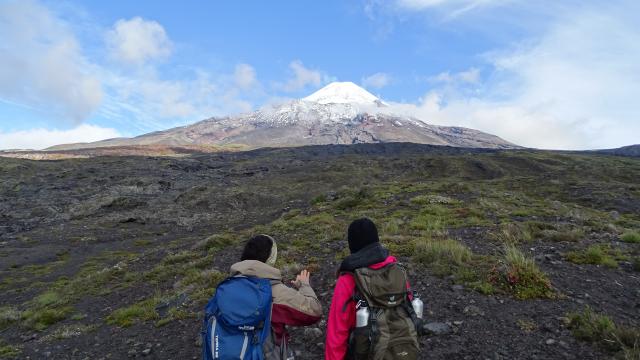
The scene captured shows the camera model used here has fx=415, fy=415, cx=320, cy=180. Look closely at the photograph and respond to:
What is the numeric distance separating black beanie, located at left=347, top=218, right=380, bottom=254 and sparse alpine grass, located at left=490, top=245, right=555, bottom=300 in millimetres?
5494

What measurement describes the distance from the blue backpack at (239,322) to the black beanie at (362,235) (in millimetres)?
1039

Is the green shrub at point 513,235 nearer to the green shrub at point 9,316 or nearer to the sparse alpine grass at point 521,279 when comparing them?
the sparse alpine grass at point 521,279

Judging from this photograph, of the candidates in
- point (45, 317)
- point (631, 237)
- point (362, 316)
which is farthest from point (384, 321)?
point (631, 237)

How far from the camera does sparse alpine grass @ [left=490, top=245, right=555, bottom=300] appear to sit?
8.41 meters

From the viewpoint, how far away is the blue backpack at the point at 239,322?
4082mm

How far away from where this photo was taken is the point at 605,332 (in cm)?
653

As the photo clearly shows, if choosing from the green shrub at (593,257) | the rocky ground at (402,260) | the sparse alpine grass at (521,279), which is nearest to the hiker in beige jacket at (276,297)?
the rocky ground at (402,260)

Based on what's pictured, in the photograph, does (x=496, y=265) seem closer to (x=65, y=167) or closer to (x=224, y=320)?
(x=224, y=320)

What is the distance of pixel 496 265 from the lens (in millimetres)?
9883

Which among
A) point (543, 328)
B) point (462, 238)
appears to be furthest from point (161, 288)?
point (543, 328)

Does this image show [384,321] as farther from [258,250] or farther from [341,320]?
[258,250]

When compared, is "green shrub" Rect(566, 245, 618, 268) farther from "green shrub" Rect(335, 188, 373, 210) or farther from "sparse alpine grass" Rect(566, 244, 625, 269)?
"green shrub" Rect(335, 188, 373, 210)

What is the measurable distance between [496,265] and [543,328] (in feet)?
9.17

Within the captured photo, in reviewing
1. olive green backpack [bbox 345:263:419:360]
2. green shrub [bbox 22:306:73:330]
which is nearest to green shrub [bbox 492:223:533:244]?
olive green backpack [bbox 345:263:419:360]
